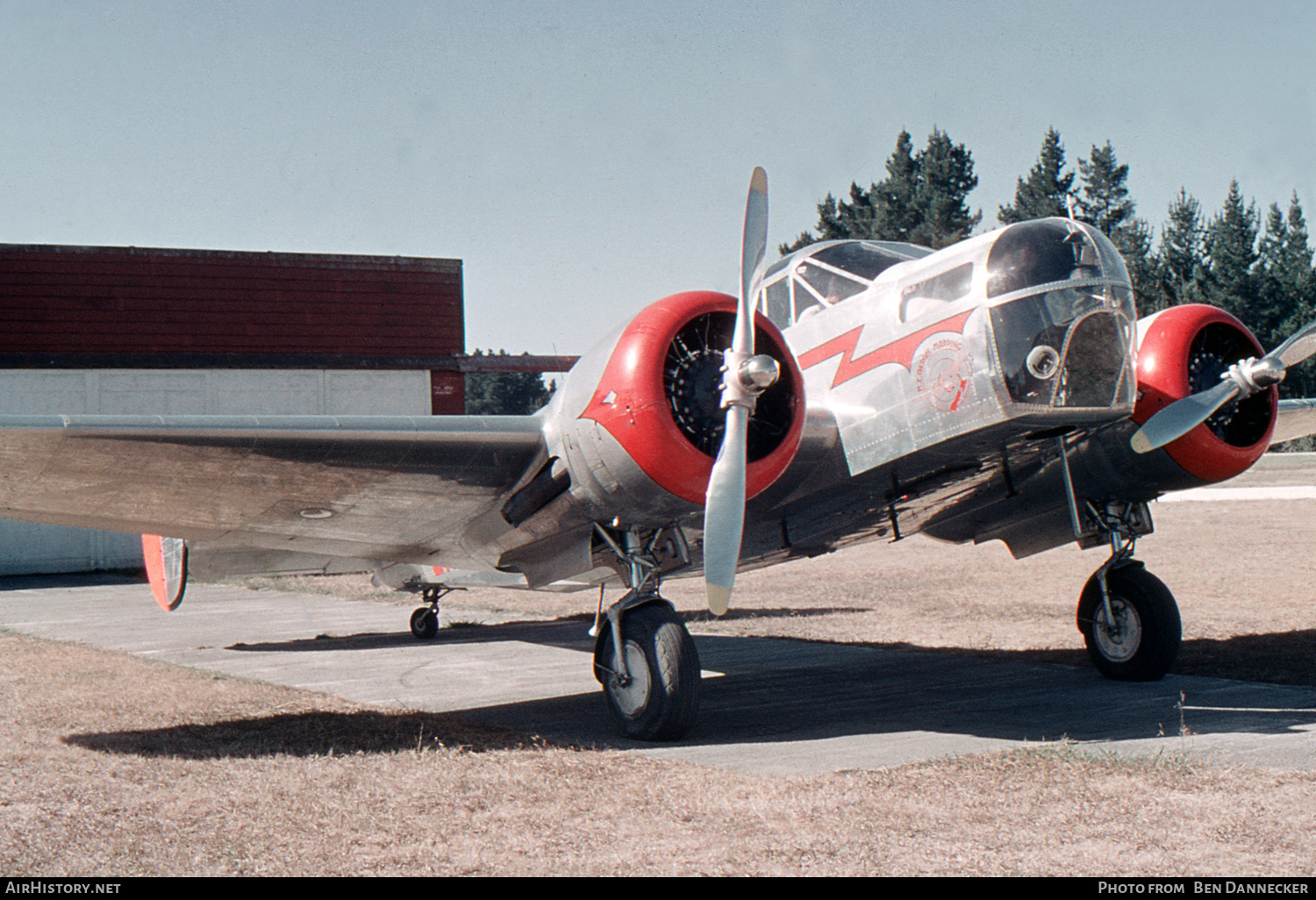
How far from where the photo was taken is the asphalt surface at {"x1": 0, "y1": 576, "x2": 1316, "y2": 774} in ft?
22.9

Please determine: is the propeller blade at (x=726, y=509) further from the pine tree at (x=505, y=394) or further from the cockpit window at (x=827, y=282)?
the pine tree at (x=505, y=394)

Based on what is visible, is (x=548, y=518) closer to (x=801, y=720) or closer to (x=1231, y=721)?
(x=801, y=720)

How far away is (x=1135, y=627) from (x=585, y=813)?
19.3ft

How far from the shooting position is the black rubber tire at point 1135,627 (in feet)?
30.4

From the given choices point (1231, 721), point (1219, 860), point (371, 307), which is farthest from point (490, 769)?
point (371, 307)

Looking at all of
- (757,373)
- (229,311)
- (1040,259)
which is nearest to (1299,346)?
(1040,259)

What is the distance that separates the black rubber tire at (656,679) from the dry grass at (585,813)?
20.8 inches

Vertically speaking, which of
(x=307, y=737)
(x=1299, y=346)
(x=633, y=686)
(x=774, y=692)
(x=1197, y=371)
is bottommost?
(x=774, y=692)

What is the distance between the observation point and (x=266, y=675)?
11.0m

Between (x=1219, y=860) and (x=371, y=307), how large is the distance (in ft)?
81.9

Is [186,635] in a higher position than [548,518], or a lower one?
lower

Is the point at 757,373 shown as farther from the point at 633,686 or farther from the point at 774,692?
the point at 774,692

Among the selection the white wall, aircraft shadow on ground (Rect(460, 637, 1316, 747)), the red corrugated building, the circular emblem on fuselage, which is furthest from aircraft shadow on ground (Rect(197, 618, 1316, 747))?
the red corrugated building

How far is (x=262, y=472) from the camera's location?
7324 mm
